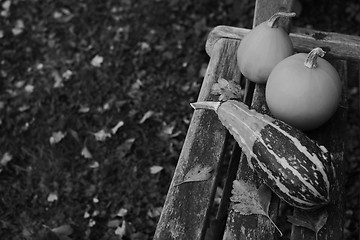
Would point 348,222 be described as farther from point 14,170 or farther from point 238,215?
point 14,170

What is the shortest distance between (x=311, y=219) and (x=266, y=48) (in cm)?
58

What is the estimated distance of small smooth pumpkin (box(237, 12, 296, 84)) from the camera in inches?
67.7

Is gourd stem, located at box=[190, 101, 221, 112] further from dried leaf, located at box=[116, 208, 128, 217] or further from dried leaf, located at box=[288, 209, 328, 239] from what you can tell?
dried leaf, located at box=[116, 208, 128, 217]

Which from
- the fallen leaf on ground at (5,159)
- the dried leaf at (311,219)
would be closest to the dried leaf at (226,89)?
the dried leaf at (311,219)

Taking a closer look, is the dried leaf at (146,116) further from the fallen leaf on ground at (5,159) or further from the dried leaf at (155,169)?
the fallen leaf on ground at (5,159)

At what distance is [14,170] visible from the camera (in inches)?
112

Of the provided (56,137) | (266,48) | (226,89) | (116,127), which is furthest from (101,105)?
(266,48)

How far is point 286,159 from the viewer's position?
146 cm

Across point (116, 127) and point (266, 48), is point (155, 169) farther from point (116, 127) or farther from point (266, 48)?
point (266, 48)

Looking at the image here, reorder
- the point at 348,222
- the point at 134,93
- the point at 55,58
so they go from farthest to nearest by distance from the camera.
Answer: the point at 55,58
the point at 134,93
the point at 348,222

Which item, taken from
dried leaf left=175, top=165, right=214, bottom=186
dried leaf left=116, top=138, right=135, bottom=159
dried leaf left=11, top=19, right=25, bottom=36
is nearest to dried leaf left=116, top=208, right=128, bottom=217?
dried leaf left=116, top=138, right=135, bottom=159

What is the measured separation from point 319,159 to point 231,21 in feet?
7.57

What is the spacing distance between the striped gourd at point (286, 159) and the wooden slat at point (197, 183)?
0.44 ft

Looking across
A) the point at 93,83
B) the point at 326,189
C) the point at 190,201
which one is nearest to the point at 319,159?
the point at 326,189
